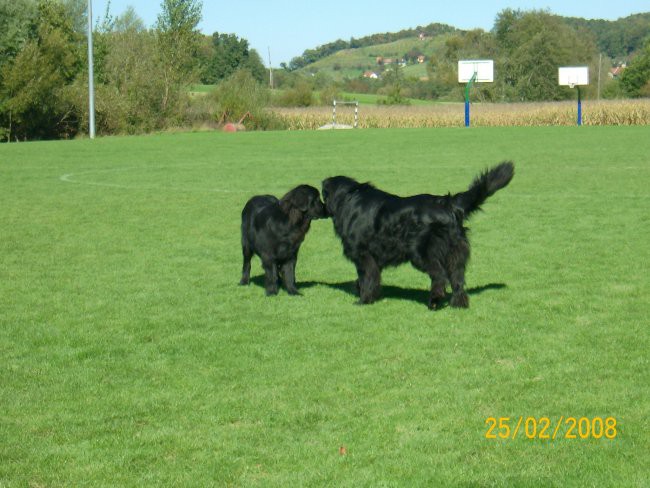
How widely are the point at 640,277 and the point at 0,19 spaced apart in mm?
41939

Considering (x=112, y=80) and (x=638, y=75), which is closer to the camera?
(x=112, y=80)

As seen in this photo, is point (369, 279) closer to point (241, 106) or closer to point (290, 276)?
point (290, 276)

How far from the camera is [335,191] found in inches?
333

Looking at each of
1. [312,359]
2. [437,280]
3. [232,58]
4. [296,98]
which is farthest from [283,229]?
[232,58]

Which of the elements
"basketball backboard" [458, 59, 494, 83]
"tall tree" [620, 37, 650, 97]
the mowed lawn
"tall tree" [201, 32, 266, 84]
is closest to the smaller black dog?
the mowed lawn

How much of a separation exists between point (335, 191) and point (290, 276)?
0.94 meters

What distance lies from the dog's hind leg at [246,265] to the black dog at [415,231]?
1.20m

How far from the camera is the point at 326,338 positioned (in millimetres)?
7098

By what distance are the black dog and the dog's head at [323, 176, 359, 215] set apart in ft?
0.08

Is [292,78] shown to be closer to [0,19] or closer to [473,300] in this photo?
[0,19]

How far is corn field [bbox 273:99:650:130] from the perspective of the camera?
52812 mm

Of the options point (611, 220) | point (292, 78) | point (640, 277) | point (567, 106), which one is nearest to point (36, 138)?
point (567, 106)

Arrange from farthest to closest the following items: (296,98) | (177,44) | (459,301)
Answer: (296,98)
(177,44)
(459,301)

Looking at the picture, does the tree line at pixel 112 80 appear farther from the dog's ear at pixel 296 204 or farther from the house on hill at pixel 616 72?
the house on hill at pixel 616 72
